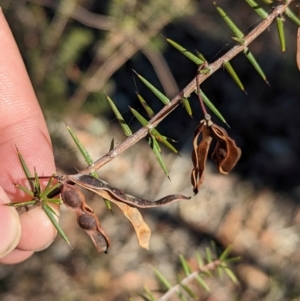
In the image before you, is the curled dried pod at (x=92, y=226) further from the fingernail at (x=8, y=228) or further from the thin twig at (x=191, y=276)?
the thin twig at (x=191, y=276)

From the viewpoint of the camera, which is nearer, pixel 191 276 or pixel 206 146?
pixel 206 146

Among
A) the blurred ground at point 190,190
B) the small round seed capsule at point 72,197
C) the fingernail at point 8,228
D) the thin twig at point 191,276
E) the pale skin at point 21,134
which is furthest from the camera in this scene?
the blurred ground at point 190,190

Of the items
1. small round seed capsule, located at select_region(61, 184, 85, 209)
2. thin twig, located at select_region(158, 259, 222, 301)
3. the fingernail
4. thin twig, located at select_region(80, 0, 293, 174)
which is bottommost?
thin twig, located at select_region(158, 259, 222, 301)

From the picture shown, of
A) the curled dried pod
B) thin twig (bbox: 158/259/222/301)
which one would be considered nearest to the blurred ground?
thin twig (bbox: 158/259/222/301)

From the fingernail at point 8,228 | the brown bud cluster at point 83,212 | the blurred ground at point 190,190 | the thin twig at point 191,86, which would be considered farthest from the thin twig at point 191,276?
the blurred ground at point 190,190

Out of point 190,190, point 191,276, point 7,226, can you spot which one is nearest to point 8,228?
point 7,226

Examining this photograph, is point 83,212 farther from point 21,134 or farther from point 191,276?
point 21,134

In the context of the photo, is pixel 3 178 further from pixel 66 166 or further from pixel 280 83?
pixel 280 83

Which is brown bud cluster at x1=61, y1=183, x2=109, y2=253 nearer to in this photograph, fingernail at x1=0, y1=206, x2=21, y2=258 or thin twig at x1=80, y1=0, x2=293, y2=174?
thin twig at x1=80, y1=0, x2=293, y2=174
